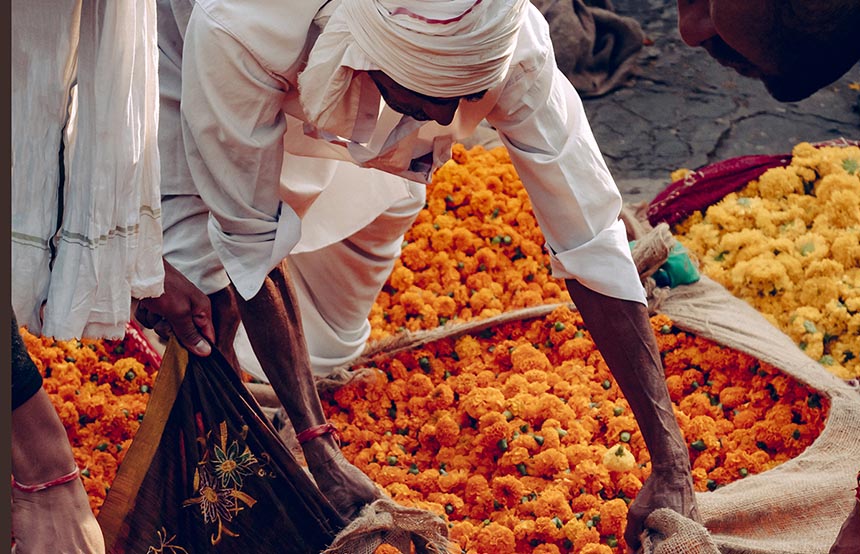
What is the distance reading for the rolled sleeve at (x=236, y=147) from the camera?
2.96 m

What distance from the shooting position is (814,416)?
159 inches

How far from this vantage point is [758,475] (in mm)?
3725

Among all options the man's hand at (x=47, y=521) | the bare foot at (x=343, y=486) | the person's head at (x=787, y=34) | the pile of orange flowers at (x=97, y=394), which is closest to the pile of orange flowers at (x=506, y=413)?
the pile of orange flowers at (x=97, y=394)

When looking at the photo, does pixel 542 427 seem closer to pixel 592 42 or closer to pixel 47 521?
pixel 47 521

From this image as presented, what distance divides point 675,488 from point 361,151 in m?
1.18

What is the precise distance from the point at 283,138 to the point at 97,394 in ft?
4.52

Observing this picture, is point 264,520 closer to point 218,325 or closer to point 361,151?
point 218,325

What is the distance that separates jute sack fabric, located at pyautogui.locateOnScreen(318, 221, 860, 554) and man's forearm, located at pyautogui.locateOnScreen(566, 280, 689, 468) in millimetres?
241

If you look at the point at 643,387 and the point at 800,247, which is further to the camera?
the point at 800,247

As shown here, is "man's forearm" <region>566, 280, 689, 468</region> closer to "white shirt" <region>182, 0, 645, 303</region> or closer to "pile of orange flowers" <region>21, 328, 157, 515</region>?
"white shirt" <region>182, 0, 645, 303</region>

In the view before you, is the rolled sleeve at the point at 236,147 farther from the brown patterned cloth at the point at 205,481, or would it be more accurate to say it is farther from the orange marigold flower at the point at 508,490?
the orange marigold flower at the point at 508,490

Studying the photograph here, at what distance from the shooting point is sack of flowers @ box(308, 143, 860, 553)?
356 cm

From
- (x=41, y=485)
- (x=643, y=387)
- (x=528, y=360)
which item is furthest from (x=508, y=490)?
(x=41, y=485)

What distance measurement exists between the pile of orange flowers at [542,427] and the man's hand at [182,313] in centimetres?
97
